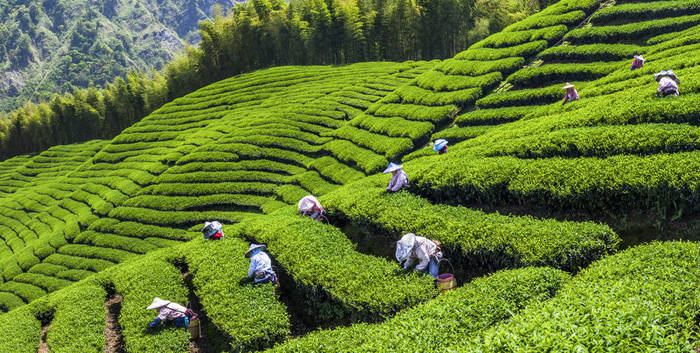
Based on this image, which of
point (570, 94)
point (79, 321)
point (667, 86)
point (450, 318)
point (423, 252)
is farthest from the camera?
point (570, 94)

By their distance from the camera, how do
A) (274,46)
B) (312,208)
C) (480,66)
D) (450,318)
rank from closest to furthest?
(450,318) < (312,208) < (480,66) < (274,46)

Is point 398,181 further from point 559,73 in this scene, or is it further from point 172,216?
point 172,216

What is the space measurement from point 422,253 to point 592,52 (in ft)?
79.4

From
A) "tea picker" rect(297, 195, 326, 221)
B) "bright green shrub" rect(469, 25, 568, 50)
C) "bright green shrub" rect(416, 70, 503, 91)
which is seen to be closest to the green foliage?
"tea picker" rect(297, 195, 326, 221)

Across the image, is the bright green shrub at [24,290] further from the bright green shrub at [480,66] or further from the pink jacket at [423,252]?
the bright green shrub at [480,66]

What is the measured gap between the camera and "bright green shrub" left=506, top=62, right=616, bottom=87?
25609mm

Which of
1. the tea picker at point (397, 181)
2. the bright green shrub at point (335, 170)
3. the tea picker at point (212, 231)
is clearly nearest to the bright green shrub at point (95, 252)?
the bright green shrub at point (335, 170)

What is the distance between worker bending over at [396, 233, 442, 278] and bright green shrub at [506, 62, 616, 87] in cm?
2084

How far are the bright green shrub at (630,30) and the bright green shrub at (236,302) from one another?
28425 mm

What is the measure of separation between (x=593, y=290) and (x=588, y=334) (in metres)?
1.99

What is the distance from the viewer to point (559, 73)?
26.8 meters

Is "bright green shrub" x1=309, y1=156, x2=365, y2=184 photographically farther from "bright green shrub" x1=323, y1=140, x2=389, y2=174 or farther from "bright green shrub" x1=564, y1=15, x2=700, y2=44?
"bright green shrub" x1=564, y1=15, x2=700, y2=44

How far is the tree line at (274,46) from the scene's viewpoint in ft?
208

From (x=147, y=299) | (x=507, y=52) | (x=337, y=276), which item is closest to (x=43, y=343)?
(x=147, y=299)
